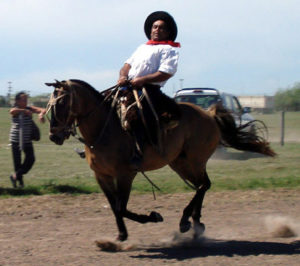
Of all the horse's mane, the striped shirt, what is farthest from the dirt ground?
the horse's mane

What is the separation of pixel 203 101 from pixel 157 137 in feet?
34.3

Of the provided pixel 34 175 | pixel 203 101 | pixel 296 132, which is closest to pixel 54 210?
pixel 34 175

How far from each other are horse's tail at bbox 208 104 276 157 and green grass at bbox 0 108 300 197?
94.8 inches

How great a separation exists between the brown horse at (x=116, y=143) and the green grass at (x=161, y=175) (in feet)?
10.6

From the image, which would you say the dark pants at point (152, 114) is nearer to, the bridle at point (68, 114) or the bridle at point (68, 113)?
the bridle at point (68, 114)

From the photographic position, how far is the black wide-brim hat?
7887mm

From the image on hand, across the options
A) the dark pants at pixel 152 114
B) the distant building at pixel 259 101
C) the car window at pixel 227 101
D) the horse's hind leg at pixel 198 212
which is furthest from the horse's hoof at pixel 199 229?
the distant building at pixel 259 101

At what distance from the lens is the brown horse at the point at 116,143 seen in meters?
7.01

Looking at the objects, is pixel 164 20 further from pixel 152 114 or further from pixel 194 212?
pixel 194 212

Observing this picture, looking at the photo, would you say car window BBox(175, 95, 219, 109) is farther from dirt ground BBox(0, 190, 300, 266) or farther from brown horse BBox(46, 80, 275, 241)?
brown horse BBox(46, 80, 275, 241)

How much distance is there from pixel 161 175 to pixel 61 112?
6774 mm

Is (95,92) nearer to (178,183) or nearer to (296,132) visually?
(178,183)

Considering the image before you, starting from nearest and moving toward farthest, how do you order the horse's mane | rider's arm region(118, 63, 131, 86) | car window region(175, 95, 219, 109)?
the horse's mane, rider's arm region(118, 63, 131, 86), car window region(175, 95, 219, 109)

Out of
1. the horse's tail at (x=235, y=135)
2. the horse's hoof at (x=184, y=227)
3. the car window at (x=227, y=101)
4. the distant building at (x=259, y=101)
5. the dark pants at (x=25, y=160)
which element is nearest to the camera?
the horse's hoof at (x=184, y=227)
